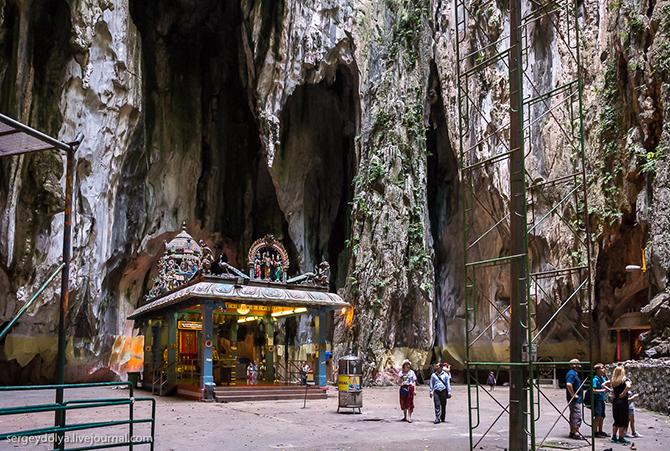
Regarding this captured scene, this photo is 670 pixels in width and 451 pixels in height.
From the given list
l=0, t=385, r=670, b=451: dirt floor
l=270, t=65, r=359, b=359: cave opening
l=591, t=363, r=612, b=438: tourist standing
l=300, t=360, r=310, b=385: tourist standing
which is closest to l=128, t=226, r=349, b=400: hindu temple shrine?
l=300, t=360, r=310, b=385: tourist standing

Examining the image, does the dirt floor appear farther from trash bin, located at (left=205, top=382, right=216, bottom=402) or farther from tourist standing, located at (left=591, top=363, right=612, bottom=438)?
trash bin, located at (left=205, top=382, right=216, bottom=402)

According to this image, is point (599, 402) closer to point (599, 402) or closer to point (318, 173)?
point (599, 402)

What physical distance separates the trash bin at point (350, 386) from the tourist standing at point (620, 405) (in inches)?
248

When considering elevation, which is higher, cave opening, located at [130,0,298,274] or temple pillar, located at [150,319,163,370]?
cave opening, located at [130,0,298,274]

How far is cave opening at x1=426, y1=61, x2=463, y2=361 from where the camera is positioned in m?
32.4

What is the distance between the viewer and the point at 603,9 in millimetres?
25062

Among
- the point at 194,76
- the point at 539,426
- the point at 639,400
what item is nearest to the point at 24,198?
the point at 194,76

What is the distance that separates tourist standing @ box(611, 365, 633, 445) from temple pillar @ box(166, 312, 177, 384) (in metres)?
14.6

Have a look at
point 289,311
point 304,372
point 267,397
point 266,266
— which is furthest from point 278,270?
point 267,397

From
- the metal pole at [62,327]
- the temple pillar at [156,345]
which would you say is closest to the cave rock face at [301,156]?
the temple pillar at [156,345]

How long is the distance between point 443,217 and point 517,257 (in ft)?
79.8

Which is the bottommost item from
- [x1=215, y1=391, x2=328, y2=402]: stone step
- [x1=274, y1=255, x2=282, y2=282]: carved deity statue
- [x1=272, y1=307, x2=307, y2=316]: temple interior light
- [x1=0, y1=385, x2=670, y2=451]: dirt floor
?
[x1=215, y1=391, x2=328, y2=402]: stone step

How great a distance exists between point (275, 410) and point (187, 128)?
2090 centimetres

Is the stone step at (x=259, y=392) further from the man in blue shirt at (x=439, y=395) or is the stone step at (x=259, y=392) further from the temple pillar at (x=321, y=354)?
the man in blue shirt at (x=439, y=395)
